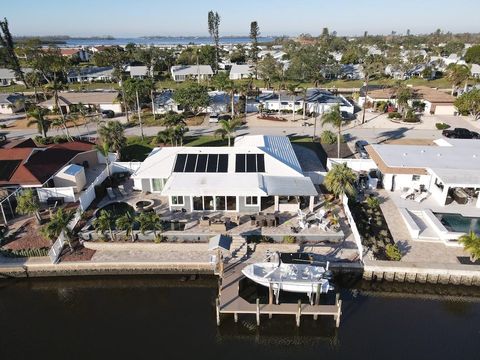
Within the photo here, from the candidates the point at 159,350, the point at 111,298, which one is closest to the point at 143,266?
the point at 111,298

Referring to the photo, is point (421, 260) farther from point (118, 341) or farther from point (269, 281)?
point (118, 341)

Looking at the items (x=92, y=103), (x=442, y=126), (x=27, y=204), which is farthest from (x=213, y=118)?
(x=442, y=126)

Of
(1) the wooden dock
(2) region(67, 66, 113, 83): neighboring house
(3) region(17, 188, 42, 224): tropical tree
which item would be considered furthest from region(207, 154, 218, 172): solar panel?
(2) region(67, 66, 113, 83): neighboring house

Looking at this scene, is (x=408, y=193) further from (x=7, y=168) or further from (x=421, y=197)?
(x=7, y=168)

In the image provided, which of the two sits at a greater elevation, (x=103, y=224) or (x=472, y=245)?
(x=103, y=224)

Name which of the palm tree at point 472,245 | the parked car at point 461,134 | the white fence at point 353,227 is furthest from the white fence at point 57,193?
the parked car at point 461,134

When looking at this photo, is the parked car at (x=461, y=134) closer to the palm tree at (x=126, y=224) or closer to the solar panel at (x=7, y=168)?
the palm tree at (x=126, y=224)
